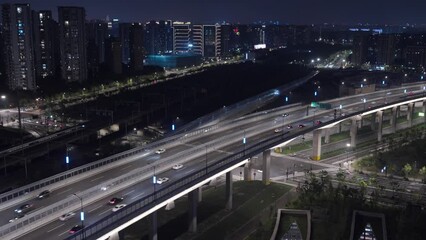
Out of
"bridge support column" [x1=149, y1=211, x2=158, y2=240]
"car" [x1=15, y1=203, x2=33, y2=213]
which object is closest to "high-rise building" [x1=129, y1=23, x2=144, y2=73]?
"bridge support column" [x1=149, y1=211, x2=158, y2=240]

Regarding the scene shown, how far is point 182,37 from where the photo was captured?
569ft

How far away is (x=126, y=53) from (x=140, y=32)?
74.2 ft

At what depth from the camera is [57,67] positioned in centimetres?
9931

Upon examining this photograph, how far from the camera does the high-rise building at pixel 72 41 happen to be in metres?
87.3

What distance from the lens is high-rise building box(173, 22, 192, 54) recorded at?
17188 cm

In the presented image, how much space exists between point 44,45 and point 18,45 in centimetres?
1975

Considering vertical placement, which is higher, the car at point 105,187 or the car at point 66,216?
the car at point 105,187

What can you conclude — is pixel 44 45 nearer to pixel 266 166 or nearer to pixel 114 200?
pixel 266 166

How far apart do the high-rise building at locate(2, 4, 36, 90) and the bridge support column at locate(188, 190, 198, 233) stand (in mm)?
56114

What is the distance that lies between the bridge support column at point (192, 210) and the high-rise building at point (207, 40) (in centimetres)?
14204

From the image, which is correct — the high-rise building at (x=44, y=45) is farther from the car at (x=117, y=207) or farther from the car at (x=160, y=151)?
the car at (x=117, y=207)

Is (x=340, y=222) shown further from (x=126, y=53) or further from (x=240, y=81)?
(x=126, y=53)

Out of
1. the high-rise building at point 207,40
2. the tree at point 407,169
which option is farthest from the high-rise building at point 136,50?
the tree at point 407,169

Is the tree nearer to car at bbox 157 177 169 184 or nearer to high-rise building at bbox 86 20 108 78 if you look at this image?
car at bbox 157 177 169 184
